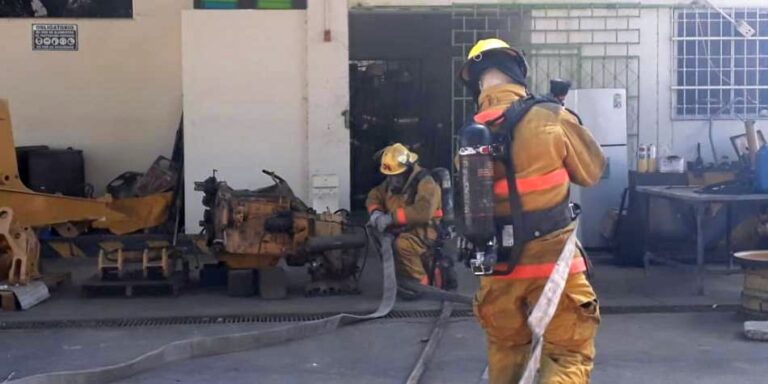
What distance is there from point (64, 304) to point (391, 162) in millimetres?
3225

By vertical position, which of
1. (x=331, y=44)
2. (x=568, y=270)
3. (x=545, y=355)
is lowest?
(x=545, y=355)

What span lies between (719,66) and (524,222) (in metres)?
9.00

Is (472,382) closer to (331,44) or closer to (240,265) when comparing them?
(240,265)

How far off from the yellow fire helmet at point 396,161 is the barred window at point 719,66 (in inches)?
178

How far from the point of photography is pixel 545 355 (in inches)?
230

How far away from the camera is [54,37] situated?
46.4ft

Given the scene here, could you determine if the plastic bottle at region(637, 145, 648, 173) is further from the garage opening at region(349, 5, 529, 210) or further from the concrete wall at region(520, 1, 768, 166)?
the garage opening at region(349, 5, 529, 210)

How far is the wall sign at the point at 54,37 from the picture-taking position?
14.1m

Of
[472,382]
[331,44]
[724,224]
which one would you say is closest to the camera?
[472,382]

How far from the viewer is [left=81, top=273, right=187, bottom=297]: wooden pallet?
1108 centimetres

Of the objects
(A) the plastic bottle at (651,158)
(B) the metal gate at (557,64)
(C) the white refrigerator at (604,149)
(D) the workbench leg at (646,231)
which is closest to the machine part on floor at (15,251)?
(B) the metal gate at (557,64)

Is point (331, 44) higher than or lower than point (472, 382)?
higher

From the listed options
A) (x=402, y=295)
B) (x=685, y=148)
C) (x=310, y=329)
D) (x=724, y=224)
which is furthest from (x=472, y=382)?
(x=685, y=148)

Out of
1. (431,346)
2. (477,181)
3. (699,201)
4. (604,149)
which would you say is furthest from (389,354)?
(604,149)
